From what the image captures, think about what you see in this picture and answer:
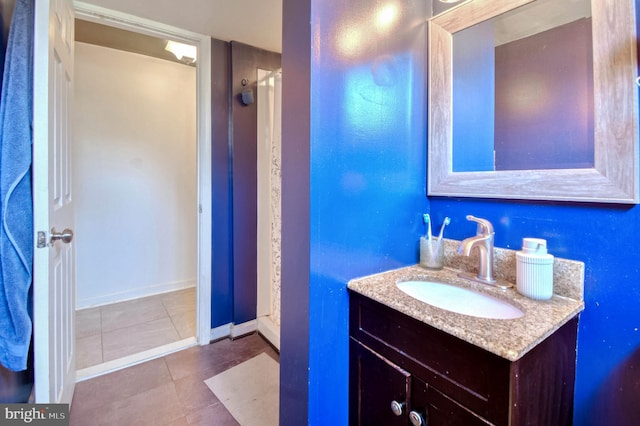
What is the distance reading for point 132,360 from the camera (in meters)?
1.85

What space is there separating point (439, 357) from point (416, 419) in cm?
19

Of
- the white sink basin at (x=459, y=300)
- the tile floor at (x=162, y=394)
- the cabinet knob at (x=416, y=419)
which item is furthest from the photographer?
the tile floor at (x=162, y=394)

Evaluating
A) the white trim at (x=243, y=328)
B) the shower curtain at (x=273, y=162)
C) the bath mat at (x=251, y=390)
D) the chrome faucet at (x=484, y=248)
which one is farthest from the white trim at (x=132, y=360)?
the chrome faucet at (x=484, y=248)

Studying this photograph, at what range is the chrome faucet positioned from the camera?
38.3 inches

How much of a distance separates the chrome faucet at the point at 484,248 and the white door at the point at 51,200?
4.67 feet

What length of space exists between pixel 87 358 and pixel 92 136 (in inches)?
70.7

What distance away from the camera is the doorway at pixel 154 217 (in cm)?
208

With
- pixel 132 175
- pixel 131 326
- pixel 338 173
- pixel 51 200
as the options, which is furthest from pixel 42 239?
pixel 132 175

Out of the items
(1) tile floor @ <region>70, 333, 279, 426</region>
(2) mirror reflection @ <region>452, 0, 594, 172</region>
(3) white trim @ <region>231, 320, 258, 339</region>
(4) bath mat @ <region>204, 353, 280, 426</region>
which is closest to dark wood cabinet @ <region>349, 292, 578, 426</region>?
(2) mirror reflection @ <region>452, 0, 594, 172</region>

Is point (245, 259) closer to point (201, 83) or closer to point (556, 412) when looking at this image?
point (201, 83)

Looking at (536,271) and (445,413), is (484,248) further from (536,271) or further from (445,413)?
(445,413)

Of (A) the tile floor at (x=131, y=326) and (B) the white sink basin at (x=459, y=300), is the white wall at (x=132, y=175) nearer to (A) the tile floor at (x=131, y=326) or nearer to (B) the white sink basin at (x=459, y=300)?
(A) the tile floor at (x=131, y=326)

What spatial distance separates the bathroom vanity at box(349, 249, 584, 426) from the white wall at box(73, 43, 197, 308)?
8.53 ft

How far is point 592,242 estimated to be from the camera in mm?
841
